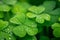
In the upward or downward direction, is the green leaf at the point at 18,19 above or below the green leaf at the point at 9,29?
above

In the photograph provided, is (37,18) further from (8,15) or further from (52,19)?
(8,15)

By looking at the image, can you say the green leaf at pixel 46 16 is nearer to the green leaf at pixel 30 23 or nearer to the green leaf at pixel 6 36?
the green leaf at pixel 30 23

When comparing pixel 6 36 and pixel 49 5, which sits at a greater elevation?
pixel 49 5

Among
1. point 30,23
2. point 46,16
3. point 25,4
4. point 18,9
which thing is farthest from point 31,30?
point 25,4

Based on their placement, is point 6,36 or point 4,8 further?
point 4,8

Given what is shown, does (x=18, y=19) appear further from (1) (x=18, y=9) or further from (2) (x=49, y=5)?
(2) (x=49, y=5)

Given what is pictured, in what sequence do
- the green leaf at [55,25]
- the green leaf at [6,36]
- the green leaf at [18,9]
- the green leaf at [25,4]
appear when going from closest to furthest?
the green leaf at [6,36]
the green leaf at [55,25]
the green leaf at [18,9]
the green leaf at [25,4]

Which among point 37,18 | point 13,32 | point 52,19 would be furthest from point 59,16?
point 13,32

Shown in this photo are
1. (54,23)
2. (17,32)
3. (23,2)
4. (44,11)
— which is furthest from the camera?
(23,2)

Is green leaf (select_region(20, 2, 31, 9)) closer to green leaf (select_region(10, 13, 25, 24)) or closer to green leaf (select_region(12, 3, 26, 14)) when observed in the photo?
green leaf (select_region(12, 3, 26, 14))

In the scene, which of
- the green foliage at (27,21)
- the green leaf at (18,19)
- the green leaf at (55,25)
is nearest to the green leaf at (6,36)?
the green foliage at (27,21)

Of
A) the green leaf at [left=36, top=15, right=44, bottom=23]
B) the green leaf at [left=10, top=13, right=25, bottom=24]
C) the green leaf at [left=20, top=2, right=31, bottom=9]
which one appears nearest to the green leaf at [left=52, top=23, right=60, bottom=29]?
the green leaf at [left=36, top=15, right=44, bottom=23]
